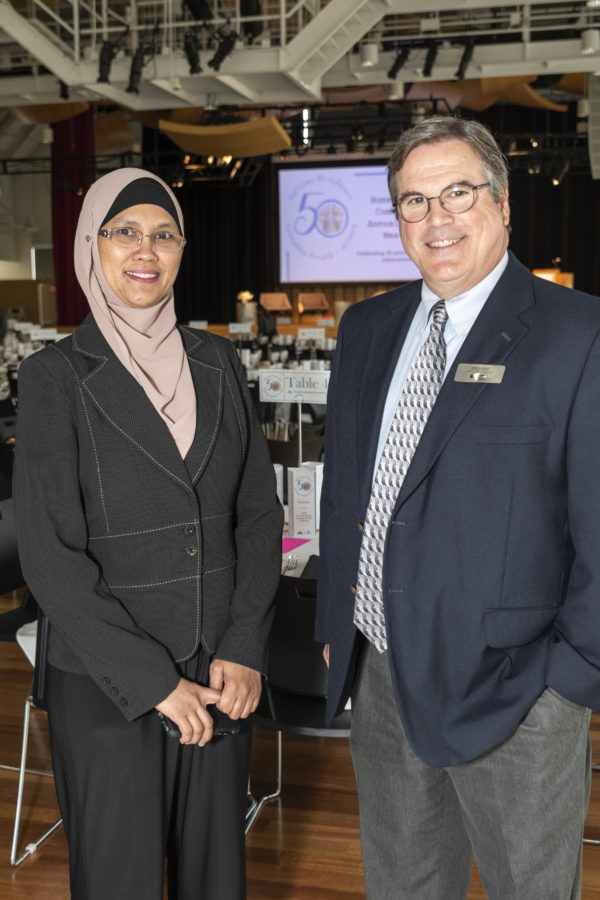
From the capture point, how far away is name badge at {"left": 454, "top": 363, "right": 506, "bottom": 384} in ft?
4.50

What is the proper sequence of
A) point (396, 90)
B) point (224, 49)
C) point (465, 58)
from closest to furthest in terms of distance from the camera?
point (224, 49) → point (465, 58) → point (396, 90)

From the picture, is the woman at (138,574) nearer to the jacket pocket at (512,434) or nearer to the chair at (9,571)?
the jacket pocket at (512,434)

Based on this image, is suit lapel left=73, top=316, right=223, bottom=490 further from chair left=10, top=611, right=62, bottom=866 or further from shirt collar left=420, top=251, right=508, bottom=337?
shirt collar left=420, top=251, right=508, bottom=337

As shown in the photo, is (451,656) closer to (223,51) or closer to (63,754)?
(63,754)

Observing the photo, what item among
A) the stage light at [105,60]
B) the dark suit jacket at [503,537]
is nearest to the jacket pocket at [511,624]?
the dark suit jacket at [503,537]

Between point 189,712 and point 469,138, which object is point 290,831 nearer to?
point 189,712

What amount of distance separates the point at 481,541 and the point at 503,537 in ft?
0.11

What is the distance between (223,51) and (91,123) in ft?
27.8

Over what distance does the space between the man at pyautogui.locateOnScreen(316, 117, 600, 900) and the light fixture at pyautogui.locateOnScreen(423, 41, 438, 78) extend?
10253 mm

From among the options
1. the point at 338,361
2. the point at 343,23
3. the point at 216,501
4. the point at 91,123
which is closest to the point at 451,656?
the point at 216,501

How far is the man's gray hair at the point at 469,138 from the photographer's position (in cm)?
144

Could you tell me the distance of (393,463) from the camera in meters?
1.52

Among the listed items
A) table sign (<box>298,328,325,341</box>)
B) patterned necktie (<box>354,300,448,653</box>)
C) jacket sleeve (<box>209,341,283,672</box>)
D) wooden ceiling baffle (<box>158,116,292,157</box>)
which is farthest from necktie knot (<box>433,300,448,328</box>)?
wooden ceiling baffle (<box>158,116,292,157</box>)

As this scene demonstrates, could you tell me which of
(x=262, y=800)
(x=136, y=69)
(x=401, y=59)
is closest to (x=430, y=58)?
(x=401, y=59)
